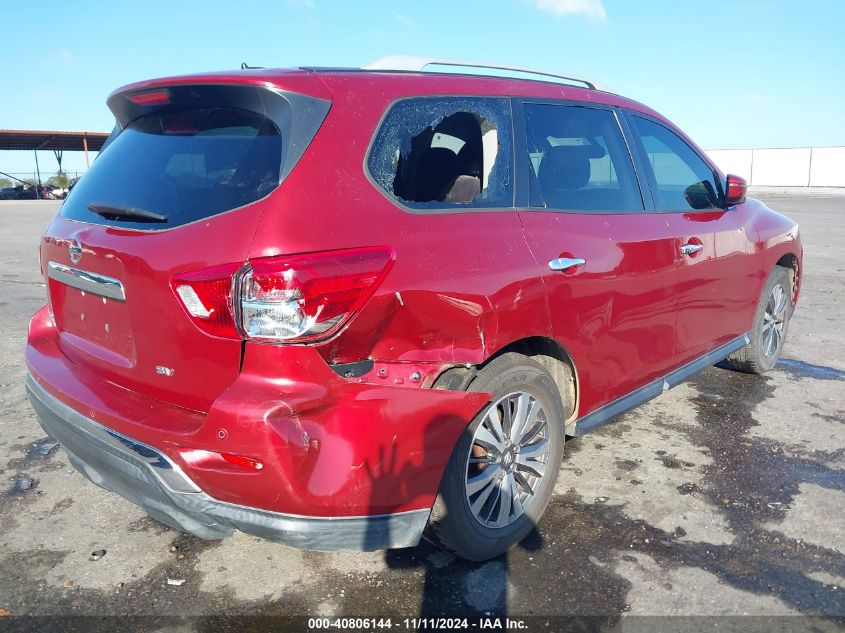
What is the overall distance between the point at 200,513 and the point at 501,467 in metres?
1.13

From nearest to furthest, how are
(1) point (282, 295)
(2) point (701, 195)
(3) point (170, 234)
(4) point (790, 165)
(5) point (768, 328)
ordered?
(1) point (282, 295)
(3) point (170, 234)
(2) point (701, 195)
(5) point (768, 328)
(4) point (790, 165)

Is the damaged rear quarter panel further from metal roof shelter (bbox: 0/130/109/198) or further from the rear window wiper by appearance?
metal roof shelter (bbox: 0/130/109/198)

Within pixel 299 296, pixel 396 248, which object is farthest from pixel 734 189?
pixel 299 296

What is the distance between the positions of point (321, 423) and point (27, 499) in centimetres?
205

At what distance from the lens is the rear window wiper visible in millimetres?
2389

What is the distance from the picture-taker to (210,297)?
85.7 inches

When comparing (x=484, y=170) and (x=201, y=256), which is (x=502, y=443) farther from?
(x=201, y=256)

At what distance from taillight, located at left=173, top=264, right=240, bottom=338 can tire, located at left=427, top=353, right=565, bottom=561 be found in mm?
880

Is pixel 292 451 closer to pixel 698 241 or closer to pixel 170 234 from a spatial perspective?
pixel 170 234

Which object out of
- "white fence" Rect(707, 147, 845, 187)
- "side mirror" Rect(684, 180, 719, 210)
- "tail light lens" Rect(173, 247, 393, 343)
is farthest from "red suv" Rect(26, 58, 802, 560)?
"white fence" Rect(707, 147, 845, 187)

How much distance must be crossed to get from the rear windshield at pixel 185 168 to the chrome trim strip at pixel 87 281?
195mm

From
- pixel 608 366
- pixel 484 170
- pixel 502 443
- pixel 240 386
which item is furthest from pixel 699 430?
pixel 240 386

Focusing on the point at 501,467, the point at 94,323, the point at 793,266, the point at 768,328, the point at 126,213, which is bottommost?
the point at 768,328

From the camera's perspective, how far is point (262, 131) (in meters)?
2.37
